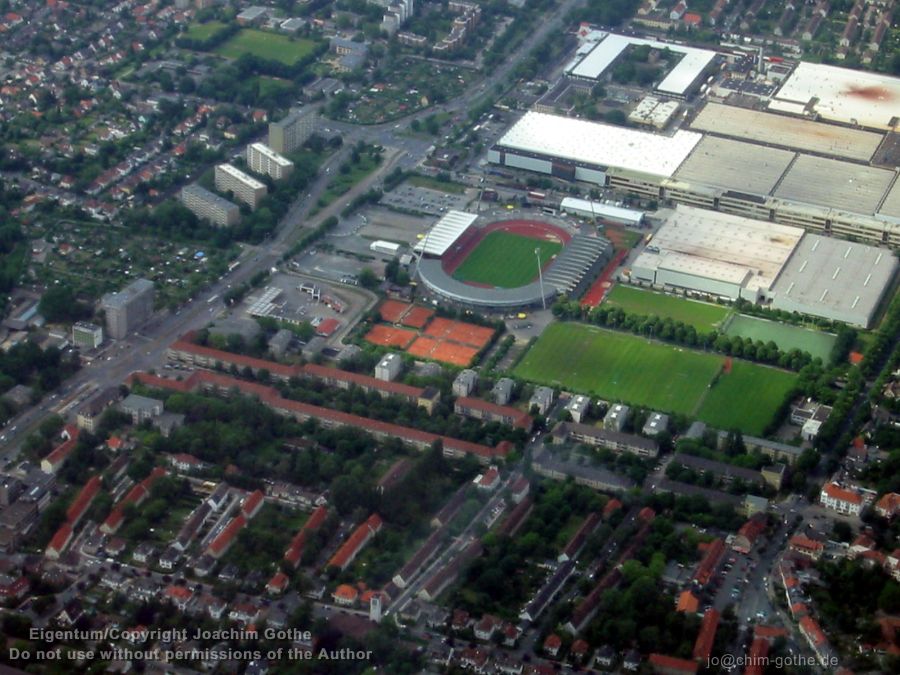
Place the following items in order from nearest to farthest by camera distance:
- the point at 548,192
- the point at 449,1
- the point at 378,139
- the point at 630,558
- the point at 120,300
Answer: the point at 630,558 < the point at 120,300 < the point at 548,192 < the point at 378,139 < the point at 449,1

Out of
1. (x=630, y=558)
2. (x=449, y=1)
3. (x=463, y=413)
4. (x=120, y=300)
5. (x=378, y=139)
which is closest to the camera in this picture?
(x=630, y=558)

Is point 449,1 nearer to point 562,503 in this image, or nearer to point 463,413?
point 463,413

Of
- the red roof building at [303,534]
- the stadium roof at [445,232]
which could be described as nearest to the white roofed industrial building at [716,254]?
the stadium roof at [445,232]

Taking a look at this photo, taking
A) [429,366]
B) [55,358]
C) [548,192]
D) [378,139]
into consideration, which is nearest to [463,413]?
[429,366]

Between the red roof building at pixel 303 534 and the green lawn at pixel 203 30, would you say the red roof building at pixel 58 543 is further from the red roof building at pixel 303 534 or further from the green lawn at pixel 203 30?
the green lawn at pixel 203 30

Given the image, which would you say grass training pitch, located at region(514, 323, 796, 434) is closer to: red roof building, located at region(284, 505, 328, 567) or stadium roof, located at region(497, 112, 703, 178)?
red roof building, located at region(284, 505, 328, 567)

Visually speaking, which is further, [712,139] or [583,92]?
[583,92]

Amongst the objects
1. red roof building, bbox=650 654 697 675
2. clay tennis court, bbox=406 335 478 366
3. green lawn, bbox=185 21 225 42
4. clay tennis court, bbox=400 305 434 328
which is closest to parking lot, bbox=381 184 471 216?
clay tennis court, bbox=400 305 434 328
